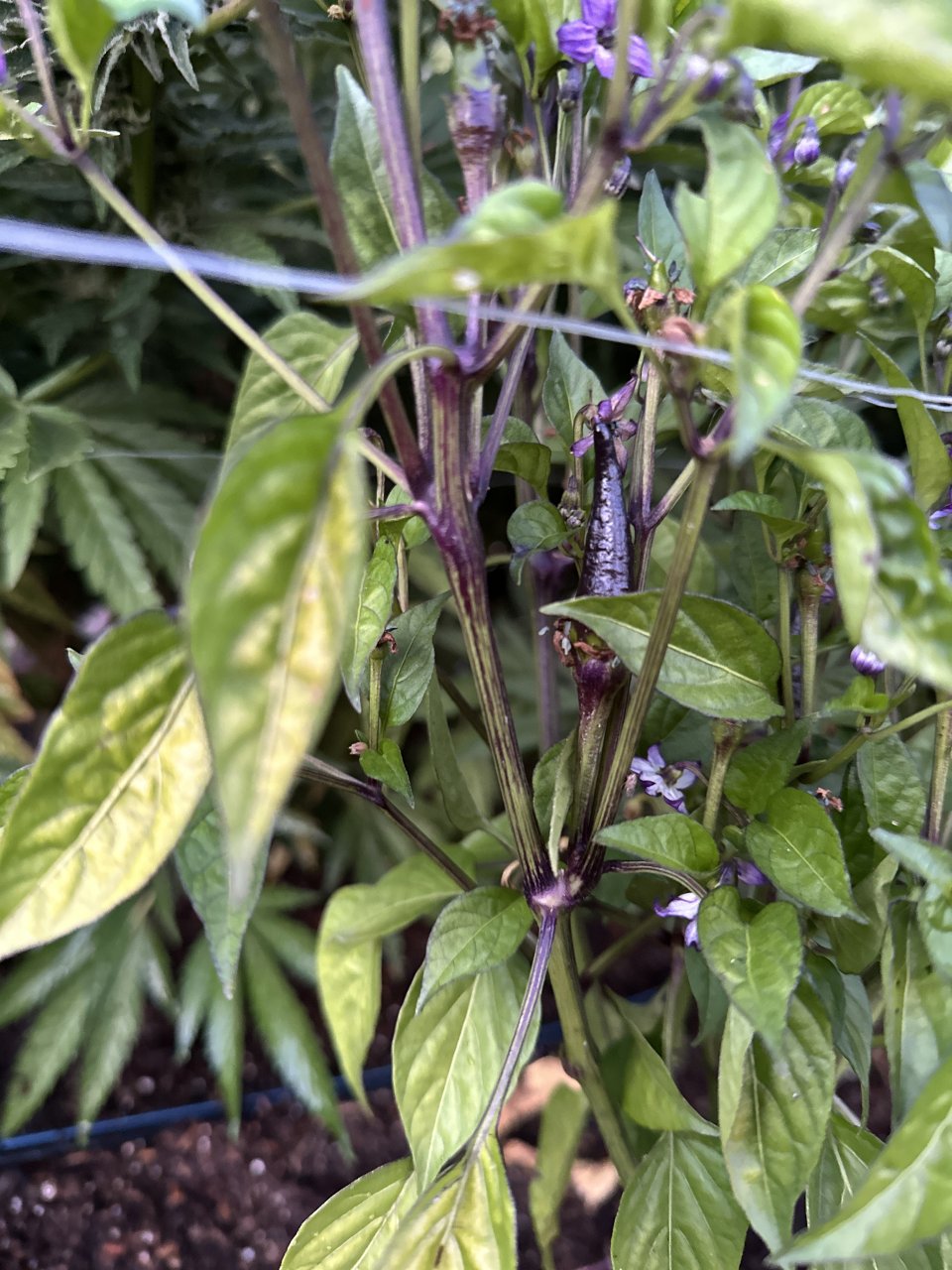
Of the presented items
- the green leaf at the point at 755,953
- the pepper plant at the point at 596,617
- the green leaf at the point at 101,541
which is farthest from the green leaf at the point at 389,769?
the green leaf at the point at 101,541

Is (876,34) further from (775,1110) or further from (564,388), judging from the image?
(775,1110)

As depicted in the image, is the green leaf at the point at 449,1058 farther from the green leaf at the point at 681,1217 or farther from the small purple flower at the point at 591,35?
the small purple flower at the point at 591,35

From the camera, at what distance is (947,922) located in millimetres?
283

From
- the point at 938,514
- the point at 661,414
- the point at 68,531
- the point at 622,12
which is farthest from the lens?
the point at 68,531

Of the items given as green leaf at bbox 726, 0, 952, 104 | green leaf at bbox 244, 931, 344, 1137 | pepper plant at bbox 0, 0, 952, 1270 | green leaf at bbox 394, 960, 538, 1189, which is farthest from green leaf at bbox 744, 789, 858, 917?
green leaf at bbox 244, 931, 344, 1137

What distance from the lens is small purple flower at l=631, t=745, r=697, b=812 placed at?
36cm

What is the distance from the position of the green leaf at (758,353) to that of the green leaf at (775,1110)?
201mm

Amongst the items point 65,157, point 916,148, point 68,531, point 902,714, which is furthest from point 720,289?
point 68,531

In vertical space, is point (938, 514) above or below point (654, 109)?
below

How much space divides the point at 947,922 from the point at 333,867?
607 mm

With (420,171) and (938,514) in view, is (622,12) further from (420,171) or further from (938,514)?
(938,514)

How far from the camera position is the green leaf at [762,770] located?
33 centimetres

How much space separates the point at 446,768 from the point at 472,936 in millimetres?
92

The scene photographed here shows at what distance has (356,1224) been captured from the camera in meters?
0.38
